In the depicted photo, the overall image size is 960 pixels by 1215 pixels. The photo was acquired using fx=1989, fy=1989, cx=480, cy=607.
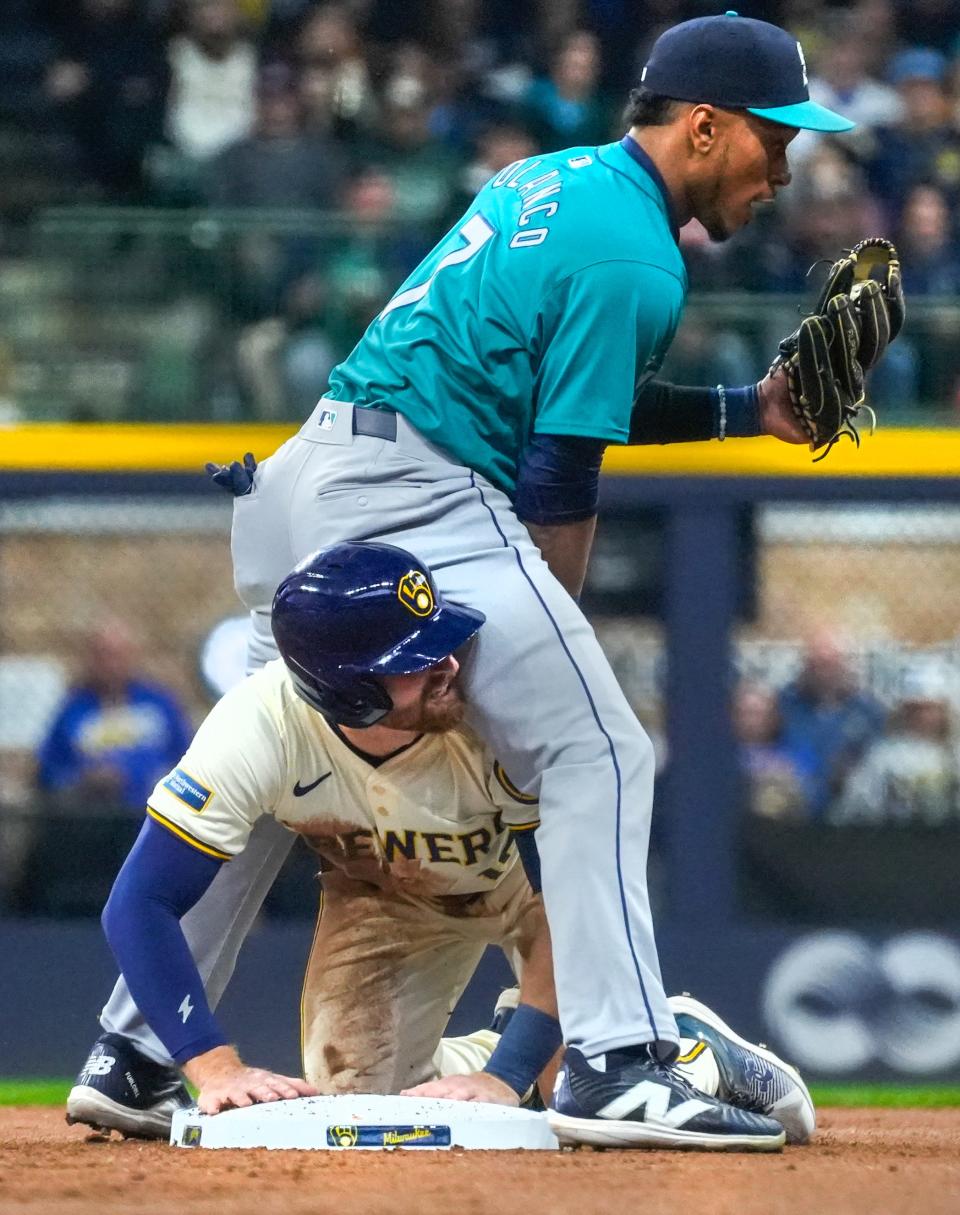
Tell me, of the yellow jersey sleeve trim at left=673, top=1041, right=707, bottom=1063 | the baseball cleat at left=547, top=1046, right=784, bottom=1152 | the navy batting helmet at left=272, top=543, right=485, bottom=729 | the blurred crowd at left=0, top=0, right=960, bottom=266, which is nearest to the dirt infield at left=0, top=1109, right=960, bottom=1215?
the baseball cleat at left=547, top=1046, right=784, bottom=1152

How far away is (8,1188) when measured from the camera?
2.93 metres

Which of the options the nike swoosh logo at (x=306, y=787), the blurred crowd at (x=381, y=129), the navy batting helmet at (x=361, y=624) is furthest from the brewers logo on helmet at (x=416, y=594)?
the blurred crowd at (x=381, y=129)

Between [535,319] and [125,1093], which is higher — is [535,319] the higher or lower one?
the higher one

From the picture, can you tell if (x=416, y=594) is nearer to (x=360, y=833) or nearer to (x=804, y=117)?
(x=360, y=833)

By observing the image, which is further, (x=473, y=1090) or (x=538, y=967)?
(x=538, y=967)

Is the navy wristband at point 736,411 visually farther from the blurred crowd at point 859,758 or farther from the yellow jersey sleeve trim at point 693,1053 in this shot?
the blurred crowd at point 859,758

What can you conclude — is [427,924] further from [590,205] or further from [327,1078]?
[590,205]

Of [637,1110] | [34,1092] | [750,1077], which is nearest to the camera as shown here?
[637,1110]

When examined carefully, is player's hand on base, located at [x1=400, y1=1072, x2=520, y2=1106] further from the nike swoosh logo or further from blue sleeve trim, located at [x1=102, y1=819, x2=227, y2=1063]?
the nike swoosh logo

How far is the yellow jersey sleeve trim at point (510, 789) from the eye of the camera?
3.60m

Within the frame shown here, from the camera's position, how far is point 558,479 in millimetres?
3572

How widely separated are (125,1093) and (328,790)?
707mm

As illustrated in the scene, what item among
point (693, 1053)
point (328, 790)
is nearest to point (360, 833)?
point (328, 790)

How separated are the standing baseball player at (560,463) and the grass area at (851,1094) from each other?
110 inches
